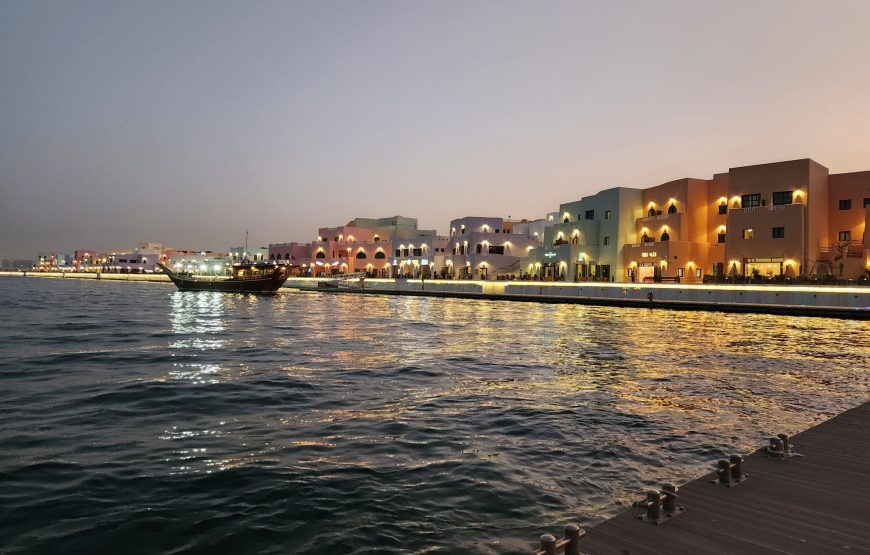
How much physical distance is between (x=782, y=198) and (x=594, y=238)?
22.6 m

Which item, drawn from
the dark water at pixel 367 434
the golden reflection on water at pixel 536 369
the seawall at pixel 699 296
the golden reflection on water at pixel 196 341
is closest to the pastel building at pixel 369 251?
the seawall at pixel 699 296

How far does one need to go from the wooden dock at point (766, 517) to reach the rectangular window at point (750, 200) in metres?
55.4

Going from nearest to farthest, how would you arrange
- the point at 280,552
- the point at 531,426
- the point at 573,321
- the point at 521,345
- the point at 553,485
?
the point at 280,552
the point at 553,485
the point at 531,426
the point at 521,345
the point at 573,321

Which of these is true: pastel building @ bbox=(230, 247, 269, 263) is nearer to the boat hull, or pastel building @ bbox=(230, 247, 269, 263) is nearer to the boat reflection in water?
the boat reflection in water

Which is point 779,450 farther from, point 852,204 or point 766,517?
point 852,204

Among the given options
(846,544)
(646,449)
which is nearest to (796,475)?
(846,544)

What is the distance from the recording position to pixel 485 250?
294ft

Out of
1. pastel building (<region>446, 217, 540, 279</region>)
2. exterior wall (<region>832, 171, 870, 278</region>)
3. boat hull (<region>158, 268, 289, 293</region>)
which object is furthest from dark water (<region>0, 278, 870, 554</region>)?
pastel building (<region>446, 217, 540, 279</region>)

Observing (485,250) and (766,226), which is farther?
(485,250)

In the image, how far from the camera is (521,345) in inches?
1006

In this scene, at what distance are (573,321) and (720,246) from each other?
3016 cm

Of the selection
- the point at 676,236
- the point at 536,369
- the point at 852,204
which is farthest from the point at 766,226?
the point at 536,369

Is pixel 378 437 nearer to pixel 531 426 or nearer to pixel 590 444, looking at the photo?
pixel 531 426

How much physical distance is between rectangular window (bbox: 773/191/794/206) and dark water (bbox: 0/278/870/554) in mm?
32332
